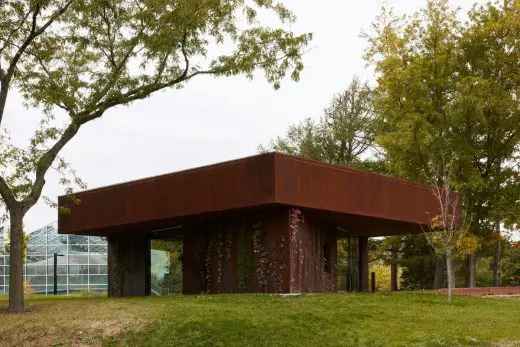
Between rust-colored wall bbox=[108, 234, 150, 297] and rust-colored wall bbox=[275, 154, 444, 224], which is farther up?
rust-colored wall bbox=[275, 154, 444, 224]

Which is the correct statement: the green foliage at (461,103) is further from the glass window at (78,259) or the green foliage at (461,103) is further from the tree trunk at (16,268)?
the glass window at (78,259)

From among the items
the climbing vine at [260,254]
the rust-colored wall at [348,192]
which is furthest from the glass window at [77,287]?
the climbing vine at [260,254]

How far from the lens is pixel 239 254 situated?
953 inches

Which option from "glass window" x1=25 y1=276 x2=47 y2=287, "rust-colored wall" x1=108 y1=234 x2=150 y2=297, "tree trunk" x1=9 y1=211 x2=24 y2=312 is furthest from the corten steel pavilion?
"glass window" x1=25 y1=276 x2=47 y2=287

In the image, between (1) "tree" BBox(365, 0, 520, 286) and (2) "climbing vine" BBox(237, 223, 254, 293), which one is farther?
(1) "tree" BBox(365, 0, 520, 286)

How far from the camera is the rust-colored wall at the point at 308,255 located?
73.4 ft

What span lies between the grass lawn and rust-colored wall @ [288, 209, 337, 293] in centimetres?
251

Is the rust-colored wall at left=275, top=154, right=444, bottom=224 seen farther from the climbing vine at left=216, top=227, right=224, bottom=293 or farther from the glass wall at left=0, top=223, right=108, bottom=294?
the glass wall at left=0, top=223, right=108, bottom=294

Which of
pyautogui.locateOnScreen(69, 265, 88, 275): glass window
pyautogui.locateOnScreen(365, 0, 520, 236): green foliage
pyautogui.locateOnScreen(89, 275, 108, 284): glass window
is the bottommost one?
pyautogui.locateOnScreen(89, 275, 108, 284): glass window

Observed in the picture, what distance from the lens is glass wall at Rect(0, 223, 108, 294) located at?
179 feet

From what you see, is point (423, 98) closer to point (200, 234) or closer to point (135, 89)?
point (200, 234)

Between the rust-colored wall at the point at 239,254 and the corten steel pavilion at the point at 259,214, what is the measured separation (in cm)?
3

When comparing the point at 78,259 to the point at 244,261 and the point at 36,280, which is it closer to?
the point at 36,280

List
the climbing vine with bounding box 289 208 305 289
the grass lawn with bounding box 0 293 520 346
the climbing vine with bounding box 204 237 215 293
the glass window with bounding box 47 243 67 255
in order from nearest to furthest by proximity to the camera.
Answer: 1. the grass lawn with bounding box 0 293 520 346
2. the climbing vine with bounding box 289 208 305 289
3. the climbing vine with bounding box 204 237 215 293
4. the glass window with bounding box 47 243 67 255
